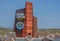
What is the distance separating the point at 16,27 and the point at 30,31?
168 inches

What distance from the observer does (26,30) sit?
6719 centimetres

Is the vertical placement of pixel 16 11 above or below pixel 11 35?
above

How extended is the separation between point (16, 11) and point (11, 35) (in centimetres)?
3021

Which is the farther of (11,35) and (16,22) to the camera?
(16,22)

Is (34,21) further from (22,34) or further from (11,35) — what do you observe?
(11,35)

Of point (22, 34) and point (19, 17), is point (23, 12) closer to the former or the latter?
point (19, 17)

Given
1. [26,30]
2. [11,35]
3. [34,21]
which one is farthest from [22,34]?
[11,35]

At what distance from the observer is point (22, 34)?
67.3m

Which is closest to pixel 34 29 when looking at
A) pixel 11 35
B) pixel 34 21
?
pixel 34 21

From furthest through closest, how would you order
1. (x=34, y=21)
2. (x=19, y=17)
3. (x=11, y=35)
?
(x=34, y=21), (x=19, y=17), (x=11, y=35)

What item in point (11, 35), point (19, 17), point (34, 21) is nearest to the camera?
point (11, 35)

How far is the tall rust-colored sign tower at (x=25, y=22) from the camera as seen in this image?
66.4 metres

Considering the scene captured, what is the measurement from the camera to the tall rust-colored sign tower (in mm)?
66375

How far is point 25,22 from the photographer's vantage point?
67375 mm
